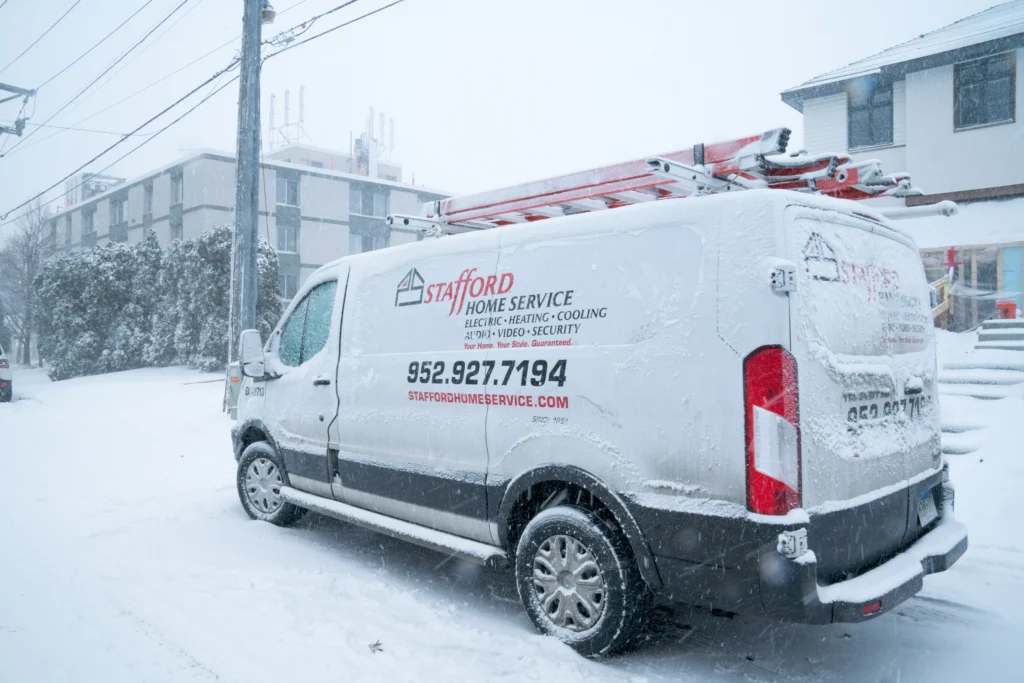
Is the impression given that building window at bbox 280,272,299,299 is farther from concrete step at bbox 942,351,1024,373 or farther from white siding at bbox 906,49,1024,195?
concrete step at bbox 942,351,1024,373

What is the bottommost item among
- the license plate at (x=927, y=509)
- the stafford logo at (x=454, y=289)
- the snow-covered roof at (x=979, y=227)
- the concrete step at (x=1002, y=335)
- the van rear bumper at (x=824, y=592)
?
the van rear bumper at (x=824, y=592)

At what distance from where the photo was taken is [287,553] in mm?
5418

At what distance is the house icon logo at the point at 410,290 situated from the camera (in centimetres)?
485

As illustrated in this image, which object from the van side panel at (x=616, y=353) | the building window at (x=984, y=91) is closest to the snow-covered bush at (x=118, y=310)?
the building window at (x=984, y=91)

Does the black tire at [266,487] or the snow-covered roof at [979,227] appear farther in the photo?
the snow-covered roof at [979,227]

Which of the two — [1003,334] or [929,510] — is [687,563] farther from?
[1003,334]

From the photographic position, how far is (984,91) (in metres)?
15.1

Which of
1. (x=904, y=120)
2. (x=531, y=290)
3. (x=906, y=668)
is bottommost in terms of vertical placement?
(x=906, y=668)

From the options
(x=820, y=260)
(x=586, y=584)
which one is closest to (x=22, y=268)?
(x=586, y=584)

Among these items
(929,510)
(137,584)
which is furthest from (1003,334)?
(137,584)

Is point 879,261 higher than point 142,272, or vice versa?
point 142,272

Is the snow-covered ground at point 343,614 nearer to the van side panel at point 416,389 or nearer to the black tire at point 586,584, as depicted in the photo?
the black tire at point 586,584

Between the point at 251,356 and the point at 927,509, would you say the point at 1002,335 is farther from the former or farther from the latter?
the point at 251,356

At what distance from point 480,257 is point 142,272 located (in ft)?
76.9
